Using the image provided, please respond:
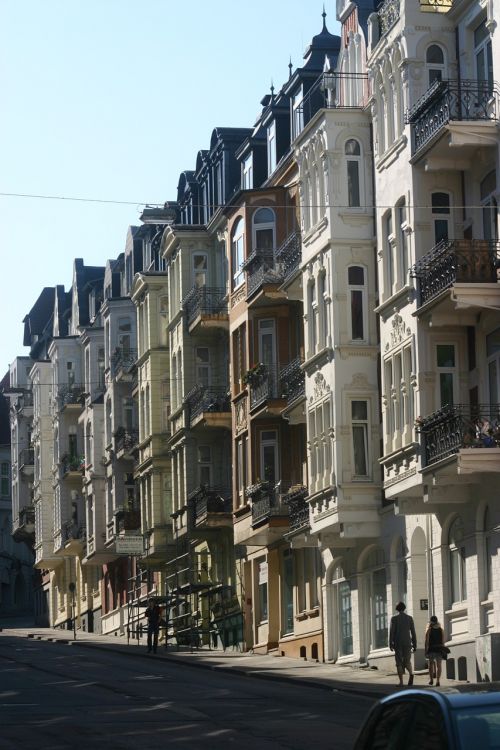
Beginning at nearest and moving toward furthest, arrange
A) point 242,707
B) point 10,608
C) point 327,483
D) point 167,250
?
point 242,707 → point 327,483 → point 167,250 → point 10,608

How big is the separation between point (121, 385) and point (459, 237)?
44.5 metres

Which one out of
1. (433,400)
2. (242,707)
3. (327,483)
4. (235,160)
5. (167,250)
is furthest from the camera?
(167,250)

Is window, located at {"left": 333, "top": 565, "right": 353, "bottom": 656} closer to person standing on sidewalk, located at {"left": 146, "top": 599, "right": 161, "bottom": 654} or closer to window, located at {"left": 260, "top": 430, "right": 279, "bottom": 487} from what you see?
window, located at {"left": 260, "top": 430, "right": 279, "bottom": 487}

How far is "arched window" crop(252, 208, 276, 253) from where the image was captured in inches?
2071

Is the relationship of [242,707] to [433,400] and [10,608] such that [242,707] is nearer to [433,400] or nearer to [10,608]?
[433,400]

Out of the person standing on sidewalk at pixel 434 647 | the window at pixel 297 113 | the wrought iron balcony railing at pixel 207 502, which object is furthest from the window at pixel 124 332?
the person standing on sidewalk at pixel 434 647

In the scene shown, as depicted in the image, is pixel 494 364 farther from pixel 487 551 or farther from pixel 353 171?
pixel 353 171

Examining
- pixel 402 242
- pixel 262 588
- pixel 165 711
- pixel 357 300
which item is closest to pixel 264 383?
pixel 262 588

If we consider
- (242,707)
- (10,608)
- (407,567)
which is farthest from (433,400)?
(10,608)

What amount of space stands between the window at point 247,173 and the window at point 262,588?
1176cm

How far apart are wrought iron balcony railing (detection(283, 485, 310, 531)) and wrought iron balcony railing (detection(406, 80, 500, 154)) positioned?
12.9 m

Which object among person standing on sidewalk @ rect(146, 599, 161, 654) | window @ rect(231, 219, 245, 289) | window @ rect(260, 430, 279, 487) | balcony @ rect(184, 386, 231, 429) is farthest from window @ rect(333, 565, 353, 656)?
balcony @ rect(184, 386, 231, 429)

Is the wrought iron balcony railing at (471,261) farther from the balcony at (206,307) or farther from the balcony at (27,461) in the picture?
the balcony at (27,461)

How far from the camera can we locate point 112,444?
80562 mm
